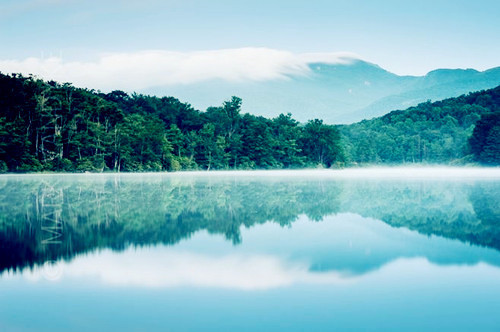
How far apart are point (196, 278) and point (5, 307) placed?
2107 millimetres

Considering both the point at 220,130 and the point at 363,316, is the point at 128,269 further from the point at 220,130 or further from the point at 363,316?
the point at 220,130

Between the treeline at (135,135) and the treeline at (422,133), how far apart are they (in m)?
16.6

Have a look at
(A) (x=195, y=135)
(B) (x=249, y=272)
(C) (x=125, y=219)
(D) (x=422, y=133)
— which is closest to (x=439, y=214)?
(C) (x=125, y=219)

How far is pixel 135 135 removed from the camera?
58.8 metres

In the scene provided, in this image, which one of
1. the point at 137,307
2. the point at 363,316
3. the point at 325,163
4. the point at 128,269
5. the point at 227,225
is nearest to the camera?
the point at 363,316

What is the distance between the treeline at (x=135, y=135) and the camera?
50.6m

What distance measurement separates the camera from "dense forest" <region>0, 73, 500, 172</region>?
51000 mm

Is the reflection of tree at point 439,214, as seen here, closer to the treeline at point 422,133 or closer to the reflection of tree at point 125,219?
the reflection of tree at point 125,219

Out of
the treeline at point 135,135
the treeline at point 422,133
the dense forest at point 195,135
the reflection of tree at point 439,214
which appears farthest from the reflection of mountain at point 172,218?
the treeline at point 422,133

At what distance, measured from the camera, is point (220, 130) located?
74438 mm

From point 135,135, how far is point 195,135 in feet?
36.8

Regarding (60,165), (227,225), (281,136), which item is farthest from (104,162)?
(227,225)

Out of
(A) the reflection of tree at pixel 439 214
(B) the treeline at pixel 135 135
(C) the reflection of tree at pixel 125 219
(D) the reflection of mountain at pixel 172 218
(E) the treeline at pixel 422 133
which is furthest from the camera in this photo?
(E) the treeline at pixel 422 133

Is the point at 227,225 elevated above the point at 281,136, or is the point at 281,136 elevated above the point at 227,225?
the point at 281,136
